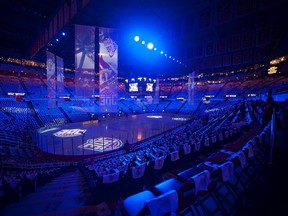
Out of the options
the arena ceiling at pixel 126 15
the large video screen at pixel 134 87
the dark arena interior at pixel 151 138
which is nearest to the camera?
the dark arena interior at pixel 151 138

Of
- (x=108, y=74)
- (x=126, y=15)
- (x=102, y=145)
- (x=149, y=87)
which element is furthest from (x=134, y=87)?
(x=126, y=15)

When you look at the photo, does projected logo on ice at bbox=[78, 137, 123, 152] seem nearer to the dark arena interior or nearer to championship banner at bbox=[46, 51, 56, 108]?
the dark arena interior

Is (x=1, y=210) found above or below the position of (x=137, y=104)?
below

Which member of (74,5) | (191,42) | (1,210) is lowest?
(1,210)

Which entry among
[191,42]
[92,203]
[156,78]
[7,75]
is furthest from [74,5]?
[7,75]

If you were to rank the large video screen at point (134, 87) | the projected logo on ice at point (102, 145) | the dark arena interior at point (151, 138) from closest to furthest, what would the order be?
1. the dark arena interior at point (151, 138)
2. the projected logo on ice at point (102, 145)
3. the large video screen at point (134, 87)

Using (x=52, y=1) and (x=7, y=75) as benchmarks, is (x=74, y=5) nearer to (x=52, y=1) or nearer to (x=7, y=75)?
(x=52, y=1)

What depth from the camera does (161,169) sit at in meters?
4.84

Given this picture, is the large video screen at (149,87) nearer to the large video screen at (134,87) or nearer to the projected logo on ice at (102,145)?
the large video screen at (134,87)

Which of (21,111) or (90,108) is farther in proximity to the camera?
(90,108)

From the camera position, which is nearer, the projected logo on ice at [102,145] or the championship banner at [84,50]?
the championship banner at [84,50]

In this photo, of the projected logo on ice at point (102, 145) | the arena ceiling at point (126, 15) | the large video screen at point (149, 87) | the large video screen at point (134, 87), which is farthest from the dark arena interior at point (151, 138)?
the large video screen at point (149, 87)

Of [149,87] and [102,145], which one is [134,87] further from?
[102,145]

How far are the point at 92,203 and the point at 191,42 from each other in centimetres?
946
